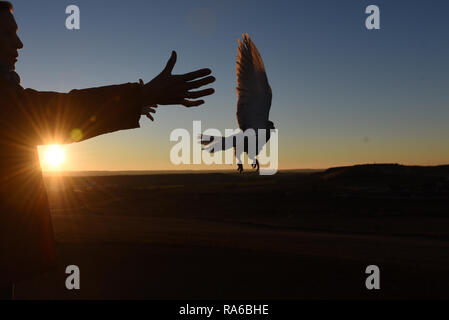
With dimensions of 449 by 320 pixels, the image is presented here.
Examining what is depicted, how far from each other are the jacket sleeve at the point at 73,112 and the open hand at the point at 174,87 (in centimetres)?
9

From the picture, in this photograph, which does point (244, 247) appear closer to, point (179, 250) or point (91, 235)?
point (179, 250)

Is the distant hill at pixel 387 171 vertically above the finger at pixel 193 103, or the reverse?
the distant hill at pixel 387 171

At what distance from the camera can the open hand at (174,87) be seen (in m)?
1.54

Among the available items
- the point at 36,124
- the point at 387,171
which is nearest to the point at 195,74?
the point at 36,124

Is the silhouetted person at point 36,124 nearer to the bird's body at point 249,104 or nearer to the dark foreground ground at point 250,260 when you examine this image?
the bird's body at point 249,104

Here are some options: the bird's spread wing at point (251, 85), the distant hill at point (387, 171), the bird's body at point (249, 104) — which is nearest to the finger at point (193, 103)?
the bird's body at point (249, 104)

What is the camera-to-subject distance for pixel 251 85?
7105mm

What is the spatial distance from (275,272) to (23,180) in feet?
25.4

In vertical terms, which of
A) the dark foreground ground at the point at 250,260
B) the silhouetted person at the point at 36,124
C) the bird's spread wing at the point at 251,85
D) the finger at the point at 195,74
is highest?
the bird's spread wing at the point at 251,85

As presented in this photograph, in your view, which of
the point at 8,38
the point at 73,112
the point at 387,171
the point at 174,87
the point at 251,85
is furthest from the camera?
the point at 387,171

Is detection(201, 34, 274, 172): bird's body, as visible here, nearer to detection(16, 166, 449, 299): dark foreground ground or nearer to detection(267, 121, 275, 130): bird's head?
detection(267, 121, 275, 130): bird's head

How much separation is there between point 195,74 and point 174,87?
95mm

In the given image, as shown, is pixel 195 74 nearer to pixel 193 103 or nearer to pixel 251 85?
pixel 193 103

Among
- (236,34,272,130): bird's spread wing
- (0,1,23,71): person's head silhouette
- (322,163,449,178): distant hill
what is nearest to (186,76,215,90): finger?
(0,1,23,71): person's head silhouette
